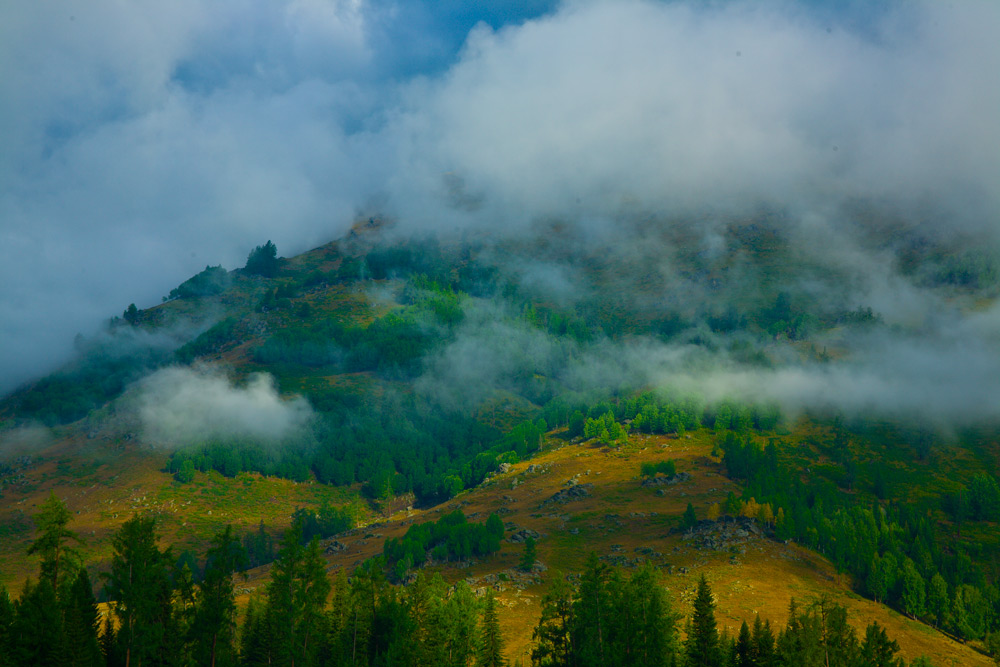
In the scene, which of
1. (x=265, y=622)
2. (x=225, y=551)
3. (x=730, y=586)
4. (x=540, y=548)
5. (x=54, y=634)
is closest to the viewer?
(x=54, y=634)

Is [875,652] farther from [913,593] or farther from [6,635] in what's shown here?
[6,635]

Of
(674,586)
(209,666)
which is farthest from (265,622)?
(674,586)

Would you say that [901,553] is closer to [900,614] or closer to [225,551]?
[900,614]

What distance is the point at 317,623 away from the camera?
8800cm

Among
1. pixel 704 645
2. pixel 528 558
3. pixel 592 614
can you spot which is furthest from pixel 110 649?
pixel 528 558

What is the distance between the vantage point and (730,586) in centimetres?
14925

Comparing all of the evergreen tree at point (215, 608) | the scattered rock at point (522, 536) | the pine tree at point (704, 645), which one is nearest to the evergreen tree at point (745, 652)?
the pine tree at point (704, 645)

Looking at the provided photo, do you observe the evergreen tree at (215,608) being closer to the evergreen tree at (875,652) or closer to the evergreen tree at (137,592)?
the evergreen tree at (137,592)

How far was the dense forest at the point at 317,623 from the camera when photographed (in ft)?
238

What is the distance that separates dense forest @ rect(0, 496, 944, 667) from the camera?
7250 cm

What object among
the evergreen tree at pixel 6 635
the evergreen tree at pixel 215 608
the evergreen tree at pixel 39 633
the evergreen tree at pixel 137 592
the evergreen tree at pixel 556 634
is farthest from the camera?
Answer: the evergreen tree at pixel 556 634

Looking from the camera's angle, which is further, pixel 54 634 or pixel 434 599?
pixel 434 599

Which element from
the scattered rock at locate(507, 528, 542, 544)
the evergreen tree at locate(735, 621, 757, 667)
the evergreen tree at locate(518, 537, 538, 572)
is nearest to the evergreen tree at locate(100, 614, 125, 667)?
the evergreen tree at locate(735, 621, 757, 667)

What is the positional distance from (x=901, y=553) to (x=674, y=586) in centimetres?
6231
